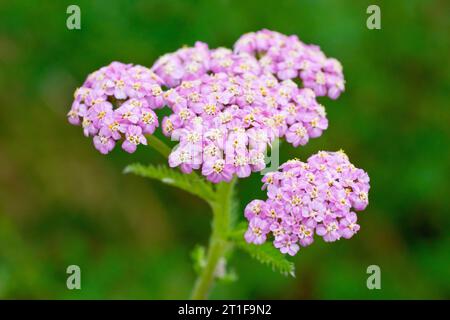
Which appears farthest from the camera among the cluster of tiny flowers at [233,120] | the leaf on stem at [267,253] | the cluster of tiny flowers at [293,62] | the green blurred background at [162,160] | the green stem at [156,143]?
the green blurred background at [162,160]

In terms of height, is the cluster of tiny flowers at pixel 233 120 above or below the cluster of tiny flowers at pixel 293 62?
below

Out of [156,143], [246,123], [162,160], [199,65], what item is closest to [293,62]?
[199,65]

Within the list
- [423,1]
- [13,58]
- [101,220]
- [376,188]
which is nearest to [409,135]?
[376,188]

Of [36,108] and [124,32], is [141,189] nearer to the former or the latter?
[36,108]

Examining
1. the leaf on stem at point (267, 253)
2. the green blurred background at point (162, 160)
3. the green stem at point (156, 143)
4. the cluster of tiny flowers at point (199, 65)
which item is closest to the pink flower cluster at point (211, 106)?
the cluster of tiny flowers at point (199, 65)

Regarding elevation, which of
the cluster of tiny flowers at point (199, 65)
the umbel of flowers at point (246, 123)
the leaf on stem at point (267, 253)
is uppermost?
the cluster of tiny flowers at point (199, 65)

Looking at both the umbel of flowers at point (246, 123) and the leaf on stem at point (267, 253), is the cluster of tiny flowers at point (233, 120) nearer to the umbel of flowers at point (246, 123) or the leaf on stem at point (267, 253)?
the umbel of flowers at point (246, 123)
